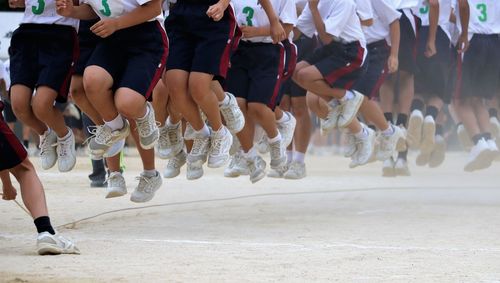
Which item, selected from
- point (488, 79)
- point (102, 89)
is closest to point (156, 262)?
point (102, 89)

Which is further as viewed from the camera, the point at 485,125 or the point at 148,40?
the point at 485,125

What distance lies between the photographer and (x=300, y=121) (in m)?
12.6

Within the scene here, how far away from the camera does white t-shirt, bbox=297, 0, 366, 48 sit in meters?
10.7

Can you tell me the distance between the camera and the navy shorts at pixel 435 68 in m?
12.7

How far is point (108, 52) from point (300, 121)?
4687mm

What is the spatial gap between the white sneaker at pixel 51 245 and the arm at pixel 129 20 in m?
1.70

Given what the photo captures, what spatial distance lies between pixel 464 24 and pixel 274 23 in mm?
3660

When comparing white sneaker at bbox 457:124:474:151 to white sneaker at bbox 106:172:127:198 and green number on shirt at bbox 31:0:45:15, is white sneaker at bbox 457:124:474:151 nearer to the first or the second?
white sneaker at bbox 106:172:127:198

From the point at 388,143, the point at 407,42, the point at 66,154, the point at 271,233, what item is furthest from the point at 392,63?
the point at 66,154

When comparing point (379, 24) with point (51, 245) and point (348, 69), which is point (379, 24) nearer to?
point (348, 69)

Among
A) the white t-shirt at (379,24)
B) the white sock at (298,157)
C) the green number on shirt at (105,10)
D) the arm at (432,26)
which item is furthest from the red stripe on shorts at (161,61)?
the arm at (432,26)

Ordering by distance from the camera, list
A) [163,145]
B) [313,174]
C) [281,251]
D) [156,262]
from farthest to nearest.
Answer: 1. [313,174]
2. [163,145]
3. [281,251]
4. [156,262]

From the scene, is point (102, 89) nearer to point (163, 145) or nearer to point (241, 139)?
point (163, 145)

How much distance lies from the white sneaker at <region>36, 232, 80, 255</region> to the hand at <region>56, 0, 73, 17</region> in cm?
182
